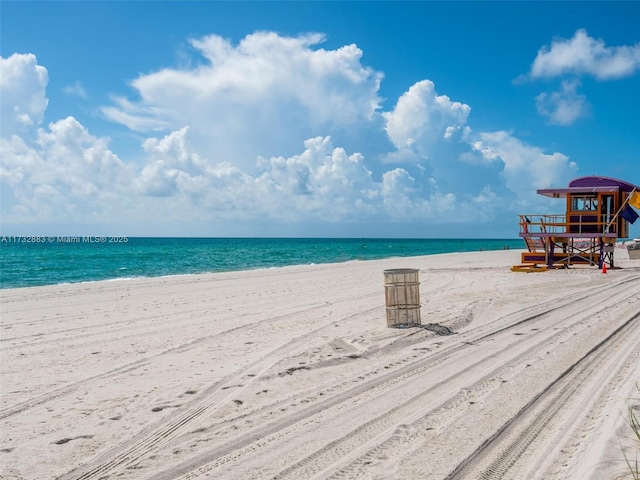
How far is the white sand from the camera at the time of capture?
167 inches

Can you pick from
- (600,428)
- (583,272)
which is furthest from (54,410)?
(583,272)

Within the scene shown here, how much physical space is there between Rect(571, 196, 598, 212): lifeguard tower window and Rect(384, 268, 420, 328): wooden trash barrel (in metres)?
17.5

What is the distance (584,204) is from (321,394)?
22248mm

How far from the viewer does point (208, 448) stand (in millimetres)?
4570

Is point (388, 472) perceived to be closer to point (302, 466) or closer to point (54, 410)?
point (302, 466)

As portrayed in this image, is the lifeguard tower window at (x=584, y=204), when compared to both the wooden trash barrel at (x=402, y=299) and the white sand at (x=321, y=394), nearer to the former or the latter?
the white sand at (x=321, y=394)

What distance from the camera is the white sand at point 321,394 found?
4242 millimetres

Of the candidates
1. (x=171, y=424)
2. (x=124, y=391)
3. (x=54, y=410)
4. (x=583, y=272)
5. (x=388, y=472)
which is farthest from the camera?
(x=583, y=272)

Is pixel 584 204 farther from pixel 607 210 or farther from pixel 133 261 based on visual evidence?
pixel 133 261

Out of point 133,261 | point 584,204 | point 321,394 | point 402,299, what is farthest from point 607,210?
point 133,261

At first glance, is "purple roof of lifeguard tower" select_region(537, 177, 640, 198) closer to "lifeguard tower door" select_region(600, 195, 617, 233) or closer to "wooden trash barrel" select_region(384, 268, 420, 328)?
"lifeguard tower door" select_region(600, 195, 617, 233)

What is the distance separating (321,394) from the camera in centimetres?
598

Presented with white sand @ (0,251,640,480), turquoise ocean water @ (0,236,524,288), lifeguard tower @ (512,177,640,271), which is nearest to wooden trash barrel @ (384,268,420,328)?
white sand @ (0,251,640,480)

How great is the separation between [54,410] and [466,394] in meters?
4.84
